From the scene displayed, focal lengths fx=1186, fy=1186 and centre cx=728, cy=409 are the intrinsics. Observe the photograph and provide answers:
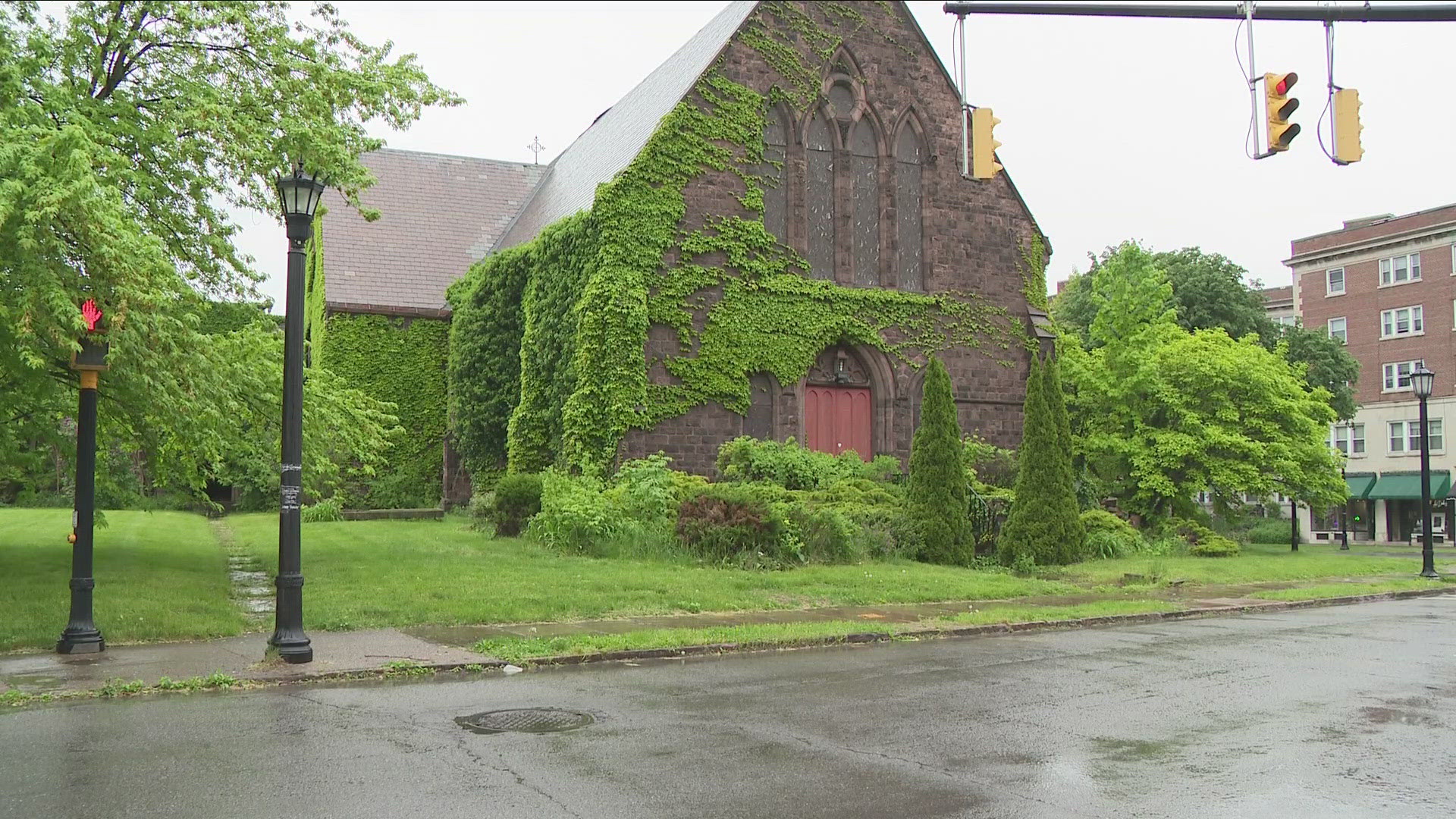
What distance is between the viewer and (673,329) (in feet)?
82.0

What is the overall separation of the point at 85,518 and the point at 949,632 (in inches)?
350

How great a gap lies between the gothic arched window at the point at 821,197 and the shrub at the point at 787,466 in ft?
15.7

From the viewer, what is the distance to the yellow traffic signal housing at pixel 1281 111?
38.5 feet

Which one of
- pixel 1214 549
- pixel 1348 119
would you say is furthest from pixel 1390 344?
pixel 1348 119

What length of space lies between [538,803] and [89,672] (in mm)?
5733

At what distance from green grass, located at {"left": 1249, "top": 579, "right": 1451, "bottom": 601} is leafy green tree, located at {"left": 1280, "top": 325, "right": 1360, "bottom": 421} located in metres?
26.4

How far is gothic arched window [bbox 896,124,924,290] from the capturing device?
91.9 ft

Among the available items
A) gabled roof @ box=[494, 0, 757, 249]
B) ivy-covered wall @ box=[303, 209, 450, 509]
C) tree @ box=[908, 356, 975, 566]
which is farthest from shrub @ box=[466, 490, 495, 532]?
tree @ box=[908, 356, 975, 566]

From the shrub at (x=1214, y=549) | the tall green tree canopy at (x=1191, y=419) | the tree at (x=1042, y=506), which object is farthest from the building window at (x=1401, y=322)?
the tree at (x=1042, y=506)

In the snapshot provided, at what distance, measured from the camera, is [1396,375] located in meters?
55.4

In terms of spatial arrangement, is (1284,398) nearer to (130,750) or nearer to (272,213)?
(272,213)

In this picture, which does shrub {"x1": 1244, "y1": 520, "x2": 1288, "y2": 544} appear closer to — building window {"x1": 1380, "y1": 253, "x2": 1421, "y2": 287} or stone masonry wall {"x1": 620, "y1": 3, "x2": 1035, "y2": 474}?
building window {"x1": 1380, "y1": 253, "x2": 1421, "y2": 287}

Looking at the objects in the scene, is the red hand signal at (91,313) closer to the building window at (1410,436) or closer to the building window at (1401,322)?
the building window at (1410,436)

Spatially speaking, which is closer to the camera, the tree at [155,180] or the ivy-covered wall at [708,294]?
the tree at [155,180]
